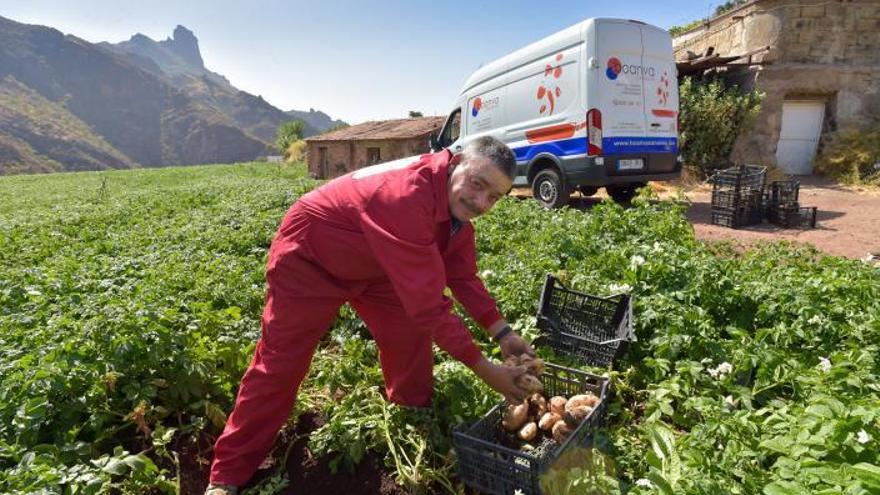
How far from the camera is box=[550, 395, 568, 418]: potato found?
2.90 m

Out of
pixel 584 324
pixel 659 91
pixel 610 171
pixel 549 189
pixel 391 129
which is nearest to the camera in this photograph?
pixel 584 324

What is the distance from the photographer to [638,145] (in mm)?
9898

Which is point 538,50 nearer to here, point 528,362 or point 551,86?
point 551,86

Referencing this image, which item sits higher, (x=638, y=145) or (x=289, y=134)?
(x=289, y=134)

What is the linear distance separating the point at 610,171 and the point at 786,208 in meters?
3.05

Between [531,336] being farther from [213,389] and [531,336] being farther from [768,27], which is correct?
[768,27]

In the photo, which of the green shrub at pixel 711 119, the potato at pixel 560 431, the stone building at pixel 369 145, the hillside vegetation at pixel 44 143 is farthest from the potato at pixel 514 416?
the hillside vegetation at pixel 44 143

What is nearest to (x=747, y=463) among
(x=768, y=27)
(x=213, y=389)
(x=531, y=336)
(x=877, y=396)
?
(x=877, y=396)

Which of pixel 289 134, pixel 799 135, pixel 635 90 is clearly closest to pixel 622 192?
pixel 635 90

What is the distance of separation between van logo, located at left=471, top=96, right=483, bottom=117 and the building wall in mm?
14983

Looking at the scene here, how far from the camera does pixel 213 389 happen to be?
347 centimetres

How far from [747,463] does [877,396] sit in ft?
2.59

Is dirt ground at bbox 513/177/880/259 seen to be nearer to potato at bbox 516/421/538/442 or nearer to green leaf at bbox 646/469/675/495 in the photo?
potato at bbox 516/421/538/442

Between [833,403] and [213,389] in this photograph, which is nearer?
[833,403]
